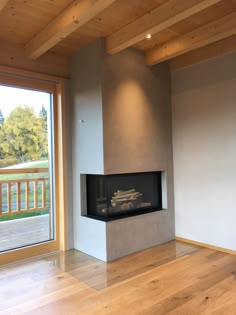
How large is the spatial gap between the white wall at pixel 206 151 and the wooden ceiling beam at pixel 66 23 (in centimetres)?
181

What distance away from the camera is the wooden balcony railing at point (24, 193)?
3.15 m

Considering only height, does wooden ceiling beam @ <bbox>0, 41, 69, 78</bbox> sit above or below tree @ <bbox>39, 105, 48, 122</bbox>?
above

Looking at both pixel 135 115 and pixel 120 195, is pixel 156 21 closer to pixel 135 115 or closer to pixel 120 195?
pixel 135 115

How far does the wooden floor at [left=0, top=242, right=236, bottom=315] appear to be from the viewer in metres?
2.12

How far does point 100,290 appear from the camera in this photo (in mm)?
2395

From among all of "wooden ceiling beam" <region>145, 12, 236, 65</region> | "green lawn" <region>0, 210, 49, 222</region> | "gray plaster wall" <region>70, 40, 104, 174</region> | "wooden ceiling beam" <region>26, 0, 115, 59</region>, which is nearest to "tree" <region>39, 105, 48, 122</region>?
"gray plaster wall" <region>70, 40, 104, 174</region>

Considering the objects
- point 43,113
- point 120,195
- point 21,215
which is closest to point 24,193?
point 21,215

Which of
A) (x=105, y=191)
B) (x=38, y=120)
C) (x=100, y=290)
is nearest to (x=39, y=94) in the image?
(x=38, y=120)

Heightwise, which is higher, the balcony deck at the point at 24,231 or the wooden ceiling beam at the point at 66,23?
the wooden ceiling beam at the point at 66,23

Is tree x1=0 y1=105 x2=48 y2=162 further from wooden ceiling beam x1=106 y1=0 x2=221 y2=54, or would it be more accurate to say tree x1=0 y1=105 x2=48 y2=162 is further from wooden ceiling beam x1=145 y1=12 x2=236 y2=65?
wooden ceiling beam x1=145 y1=12 x2=236 y2=65

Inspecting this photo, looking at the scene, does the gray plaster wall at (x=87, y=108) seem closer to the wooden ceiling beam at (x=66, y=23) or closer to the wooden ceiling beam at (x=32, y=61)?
the wooden ceiling beam at (x=32, y=61)

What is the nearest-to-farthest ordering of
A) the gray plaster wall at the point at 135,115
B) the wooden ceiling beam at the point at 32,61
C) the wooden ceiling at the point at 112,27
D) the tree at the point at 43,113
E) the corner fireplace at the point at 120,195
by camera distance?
the wooden ceiling at the point at 112,27 < the wooden ceiling beam at the point at 32,61 < the gray plaster wall at the point at 135,115 < the corner fireplace at the point at 120,195 < the tree at the point at 43,113

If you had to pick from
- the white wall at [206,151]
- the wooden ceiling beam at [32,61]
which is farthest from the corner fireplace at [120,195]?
the wooden ceiling beam at [32,61]

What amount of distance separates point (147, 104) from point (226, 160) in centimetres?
124
